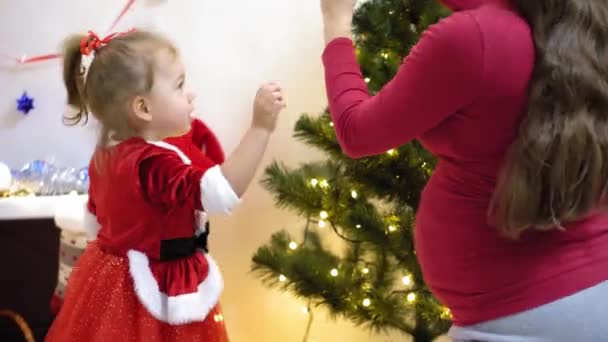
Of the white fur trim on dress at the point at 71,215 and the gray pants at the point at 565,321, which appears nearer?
the gray pants at the point at 565,321

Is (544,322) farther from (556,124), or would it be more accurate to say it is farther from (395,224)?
(395,224)

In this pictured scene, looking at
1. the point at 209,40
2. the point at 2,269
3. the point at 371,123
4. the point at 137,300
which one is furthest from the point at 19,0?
the point at 371,123

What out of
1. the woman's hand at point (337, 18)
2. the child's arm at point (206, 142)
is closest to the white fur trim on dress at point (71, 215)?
the child's arm at point (206, 142)

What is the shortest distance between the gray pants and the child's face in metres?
0.78

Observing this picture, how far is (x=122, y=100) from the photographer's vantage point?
4.49ft

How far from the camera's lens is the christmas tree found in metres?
1.52

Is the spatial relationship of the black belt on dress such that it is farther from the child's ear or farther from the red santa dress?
the child's ear

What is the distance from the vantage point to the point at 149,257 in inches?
53.1

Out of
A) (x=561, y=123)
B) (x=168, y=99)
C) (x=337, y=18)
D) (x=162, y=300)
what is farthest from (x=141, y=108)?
(x=561, y=123)

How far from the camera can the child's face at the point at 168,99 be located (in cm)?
137

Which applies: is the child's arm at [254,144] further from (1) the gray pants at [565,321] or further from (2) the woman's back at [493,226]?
(1) the gray pants at [565,321]

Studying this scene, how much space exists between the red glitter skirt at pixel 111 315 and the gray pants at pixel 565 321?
2.23 feet

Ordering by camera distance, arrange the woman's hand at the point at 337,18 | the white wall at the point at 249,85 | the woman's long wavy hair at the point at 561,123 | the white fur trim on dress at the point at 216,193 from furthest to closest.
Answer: the white wall at the point at 249,85
the white fur trim on dress at the point at 216,193
the woman's hand at the point at 337,18
the woman's long wavy hair at the point at 561,123

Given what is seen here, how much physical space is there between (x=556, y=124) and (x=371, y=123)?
220 millimetres
